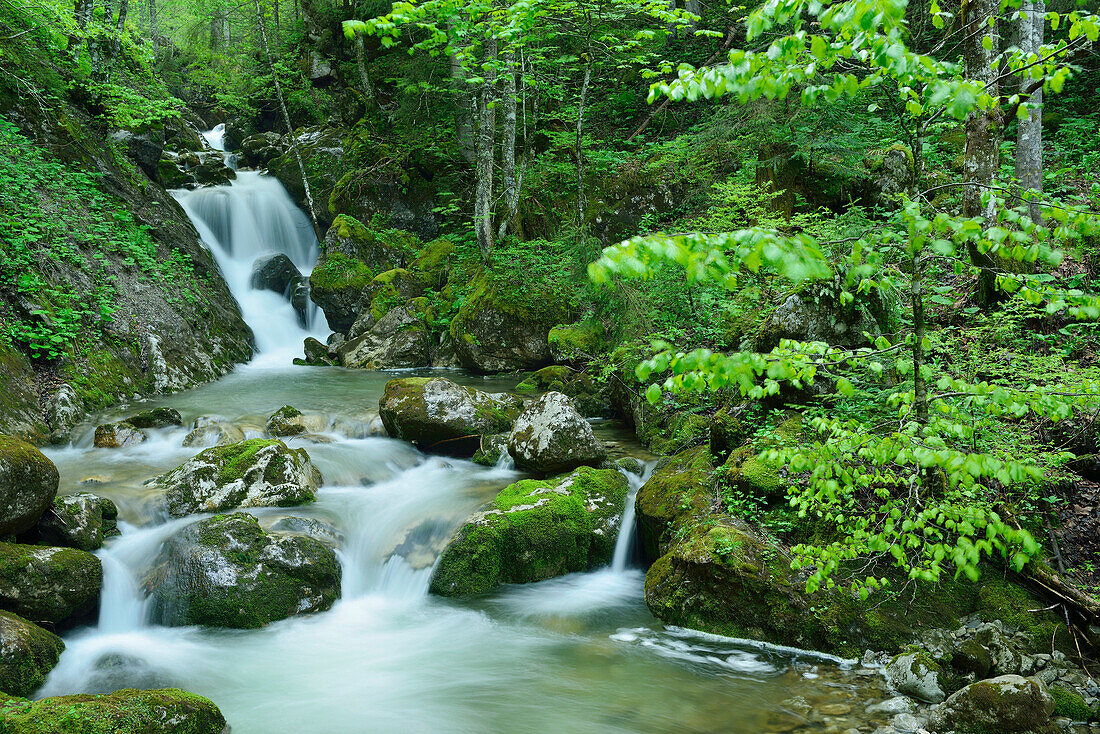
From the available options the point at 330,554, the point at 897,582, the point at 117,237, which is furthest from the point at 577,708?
the point at 117,237

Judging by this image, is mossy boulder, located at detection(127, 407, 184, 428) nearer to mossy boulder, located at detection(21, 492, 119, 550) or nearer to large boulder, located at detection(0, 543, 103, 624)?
mossy boulder, located at detection(21, 492, 119, 550)

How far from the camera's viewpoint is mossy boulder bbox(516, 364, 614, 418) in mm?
10203

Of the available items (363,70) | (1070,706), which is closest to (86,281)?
(363,70)

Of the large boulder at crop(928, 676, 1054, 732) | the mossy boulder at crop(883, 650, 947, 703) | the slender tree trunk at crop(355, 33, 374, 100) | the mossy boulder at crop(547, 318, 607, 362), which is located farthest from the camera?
the slender tree trunk at crop(355, 33, 374, 100)

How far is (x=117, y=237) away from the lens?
1246 cm

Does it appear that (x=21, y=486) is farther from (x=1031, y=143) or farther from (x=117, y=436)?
(x=1031, y=143)

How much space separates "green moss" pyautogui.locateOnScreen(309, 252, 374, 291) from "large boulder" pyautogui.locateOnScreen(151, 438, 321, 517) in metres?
8.52

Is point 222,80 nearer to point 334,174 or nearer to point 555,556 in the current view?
point 334,174

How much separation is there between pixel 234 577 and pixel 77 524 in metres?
1.67

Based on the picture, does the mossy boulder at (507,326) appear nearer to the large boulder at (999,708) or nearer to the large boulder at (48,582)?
the large boulder at (48,582)

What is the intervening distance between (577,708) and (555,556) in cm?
205

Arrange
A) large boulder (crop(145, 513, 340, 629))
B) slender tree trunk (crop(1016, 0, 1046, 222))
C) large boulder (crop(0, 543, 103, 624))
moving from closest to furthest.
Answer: large boulder (crop(0, 543, 103, 624))
large boulder (crop(145, 513, 340, 629))
slender tree trunk (crop(1016, 0, 1046, 222))

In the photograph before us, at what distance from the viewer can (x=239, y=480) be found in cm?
713

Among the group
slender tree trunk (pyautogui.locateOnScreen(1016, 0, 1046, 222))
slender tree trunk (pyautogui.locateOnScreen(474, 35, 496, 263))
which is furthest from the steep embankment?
slender tree trunk (pyautogui.locateOnScreen(1016, 0, 1046, 222))
